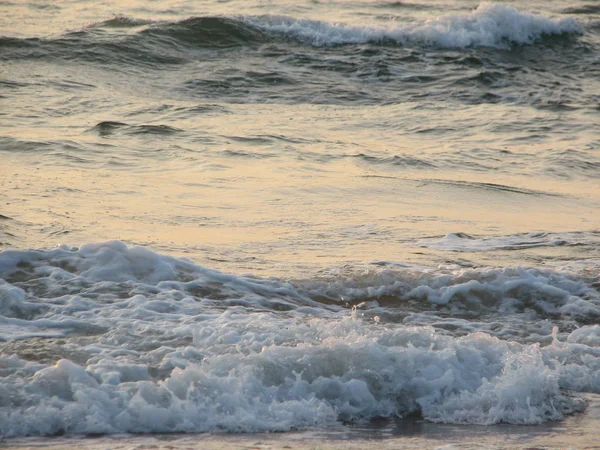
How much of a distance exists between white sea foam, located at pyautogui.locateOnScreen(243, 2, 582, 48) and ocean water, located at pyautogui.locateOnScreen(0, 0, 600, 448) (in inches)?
27.7

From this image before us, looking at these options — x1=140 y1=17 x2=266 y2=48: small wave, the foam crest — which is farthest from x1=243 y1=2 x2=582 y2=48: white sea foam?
the foam crest

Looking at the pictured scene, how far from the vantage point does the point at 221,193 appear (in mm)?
7898

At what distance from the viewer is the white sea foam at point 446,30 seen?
15953 millimetres

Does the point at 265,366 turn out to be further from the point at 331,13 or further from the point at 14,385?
the point at 331,13

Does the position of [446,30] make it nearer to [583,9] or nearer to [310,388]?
[583,9]

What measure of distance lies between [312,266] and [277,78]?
24.6 feet

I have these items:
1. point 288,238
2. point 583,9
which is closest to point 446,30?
point 583,9

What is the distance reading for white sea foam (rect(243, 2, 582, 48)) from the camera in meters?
16.0

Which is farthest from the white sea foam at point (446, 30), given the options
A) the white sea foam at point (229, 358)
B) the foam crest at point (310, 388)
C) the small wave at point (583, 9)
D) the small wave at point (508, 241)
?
the foam crest at point (310, 388)

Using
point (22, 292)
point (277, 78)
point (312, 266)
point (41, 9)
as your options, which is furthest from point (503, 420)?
point (41, 9)

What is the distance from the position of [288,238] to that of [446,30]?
1074 centimetres

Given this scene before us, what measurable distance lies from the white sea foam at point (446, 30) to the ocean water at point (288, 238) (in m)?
0.70

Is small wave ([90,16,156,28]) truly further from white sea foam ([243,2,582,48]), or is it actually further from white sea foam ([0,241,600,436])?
white sea foam ([0,241,600,436])

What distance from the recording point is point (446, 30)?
54.1 ft
